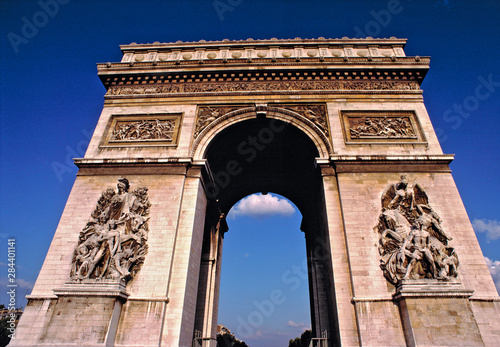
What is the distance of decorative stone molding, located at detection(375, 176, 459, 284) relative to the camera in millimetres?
9742

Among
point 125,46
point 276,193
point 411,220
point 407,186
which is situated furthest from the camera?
point 276,193

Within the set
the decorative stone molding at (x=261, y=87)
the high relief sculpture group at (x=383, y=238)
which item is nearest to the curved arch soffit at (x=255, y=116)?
the decorative stone molding at (x=261, y=87)

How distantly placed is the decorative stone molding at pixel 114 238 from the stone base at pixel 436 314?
8549 millimetres

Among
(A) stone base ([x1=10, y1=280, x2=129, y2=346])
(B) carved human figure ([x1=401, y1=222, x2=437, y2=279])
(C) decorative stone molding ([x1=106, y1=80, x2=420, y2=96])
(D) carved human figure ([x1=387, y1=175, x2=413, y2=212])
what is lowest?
(A) stone base ([x1=10, y1=280, x2=129, y2=346])

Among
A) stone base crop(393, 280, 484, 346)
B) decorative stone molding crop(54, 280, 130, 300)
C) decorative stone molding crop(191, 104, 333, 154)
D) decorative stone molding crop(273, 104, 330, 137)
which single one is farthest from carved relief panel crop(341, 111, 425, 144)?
decorative stone molding crop(54, 280, 130, 300)

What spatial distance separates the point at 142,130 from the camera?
45.3 feet

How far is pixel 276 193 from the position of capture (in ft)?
64.3

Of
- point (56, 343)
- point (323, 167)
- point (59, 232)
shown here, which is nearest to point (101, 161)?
point (59, 232)

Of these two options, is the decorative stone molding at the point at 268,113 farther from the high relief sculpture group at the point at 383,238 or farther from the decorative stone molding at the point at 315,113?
the high relief sculpture group at the point at 383,238

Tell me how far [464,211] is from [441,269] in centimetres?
282

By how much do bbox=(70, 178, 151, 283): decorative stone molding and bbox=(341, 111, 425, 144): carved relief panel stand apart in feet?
29.2

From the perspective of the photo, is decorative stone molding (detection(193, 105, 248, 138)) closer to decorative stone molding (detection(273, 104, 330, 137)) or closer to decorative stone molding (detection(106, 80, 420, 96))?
decorative stone molding (detection(106, 80, 420, 96))

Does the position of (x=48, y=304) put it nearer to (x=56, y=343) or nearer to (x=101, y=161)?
(x=56, y=343)

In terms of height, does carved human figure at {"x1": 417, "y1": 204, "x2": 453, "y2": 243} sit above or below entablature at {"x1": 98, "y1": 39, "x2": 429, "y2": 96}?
below
